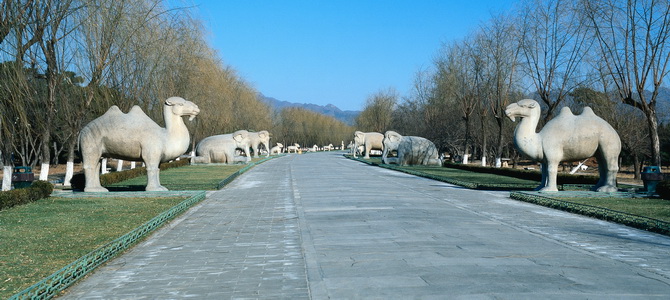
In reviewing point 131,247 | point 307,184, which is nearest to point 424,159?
point 307,184

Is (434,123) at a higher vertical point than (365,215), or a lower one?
higher

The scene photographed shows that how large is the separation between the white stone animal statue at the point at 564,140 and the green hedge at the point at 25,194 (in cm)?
1200

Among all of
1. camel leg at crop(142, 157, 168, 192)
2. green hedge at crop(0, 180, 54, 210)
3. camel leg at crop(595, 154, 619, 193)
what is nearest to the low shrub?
camel leg at crop(595, 154, 619, 193)

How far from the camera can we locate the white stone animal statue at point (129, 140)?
15.1 m

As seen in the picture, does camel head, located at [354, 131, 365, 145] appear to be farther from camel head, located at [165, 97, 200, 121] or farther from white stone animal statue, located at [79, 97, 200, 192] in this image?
white stone animal statue, located at [79, 97, 200, 192]

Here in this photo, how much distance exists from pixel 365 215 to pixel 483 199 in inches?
200

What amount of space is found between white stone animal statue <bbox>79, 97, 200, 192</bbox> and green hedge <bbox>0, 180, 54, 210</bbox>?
1.14 metres

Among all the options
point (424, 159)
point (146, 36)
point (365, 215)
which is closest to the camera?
point (365, 215)

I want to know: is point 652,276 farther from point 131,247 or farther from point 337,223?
point 131,247

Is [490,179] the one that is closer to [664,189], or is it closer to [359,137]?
[664,189]

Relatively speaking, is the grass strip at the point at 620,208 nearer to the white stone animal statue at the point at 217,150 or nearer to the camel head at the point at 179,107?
the camel head at the point at 179,107

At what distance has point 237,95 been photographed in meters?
55.4

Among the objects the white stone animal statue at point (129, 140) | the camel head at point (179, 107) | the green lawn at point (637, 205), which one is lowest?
the green lawn at point (637, 205)

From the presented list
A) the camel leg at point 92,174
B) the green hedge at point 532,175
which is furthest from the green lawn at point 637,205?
the camel leg at point 92,174
